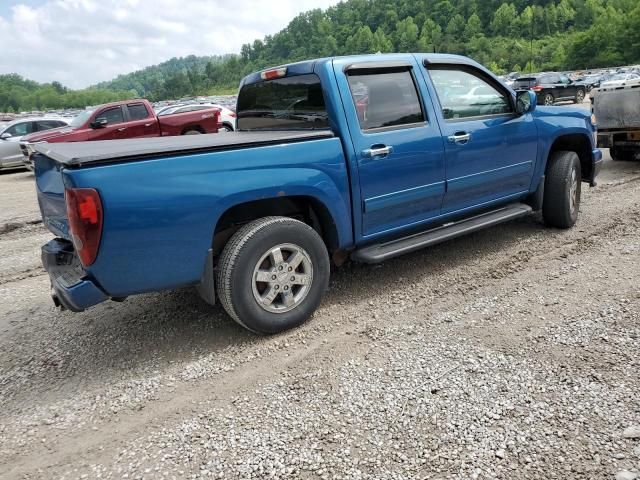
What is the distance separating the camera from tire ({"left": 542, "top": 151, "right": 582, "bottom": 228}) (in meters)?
5.10

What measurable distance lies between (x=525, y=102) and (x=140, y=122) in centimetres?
1059

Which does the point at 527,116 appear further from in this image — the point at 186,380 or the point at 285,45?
the point at 285,45

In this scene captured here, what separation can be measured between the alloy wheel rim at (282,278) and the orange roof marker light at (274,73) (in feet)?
5.24

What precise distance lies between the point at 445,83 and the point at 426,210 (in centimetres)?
112

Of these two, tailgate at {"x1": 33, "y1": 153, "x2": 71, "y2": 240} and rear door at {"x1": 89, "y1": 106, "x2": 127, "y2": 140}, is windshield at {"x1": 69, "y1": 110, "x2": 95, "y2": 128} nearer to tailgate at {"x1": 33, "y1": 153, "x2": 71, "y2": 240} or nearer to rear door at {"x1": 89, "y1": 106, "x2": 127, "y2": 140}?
rear door at {"x1": 89, "y1": 106, "x2": 127, "y2": 140}

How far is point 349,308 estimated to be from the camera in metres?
3.85

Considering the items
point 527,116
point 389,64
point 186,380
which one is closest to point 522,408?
point 186,380

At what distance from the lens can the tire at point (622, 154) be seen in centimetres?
889

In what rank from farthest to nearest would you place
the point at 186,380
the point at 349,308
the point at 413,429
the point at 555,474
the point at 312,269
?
the point at 349,308 < the point at 312,269 < the point at 186,380 < the point at 413,429 < the point at 555,474

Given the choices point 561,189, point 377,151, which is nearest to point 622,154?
point 561,189

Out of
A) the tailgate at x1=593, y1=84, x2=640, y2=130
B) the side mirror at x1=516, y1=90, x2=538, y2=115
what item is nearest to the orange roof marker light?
the side mirror at x1=516, y1=90, x2=538, y2=115

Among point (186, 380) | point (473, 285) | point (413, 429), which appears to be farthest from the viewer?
point (473, 285)

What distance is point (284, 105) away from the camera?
4.19 meters

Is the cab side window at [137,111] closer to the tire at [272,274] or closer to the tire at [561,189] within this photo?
the tire at [561,189]
